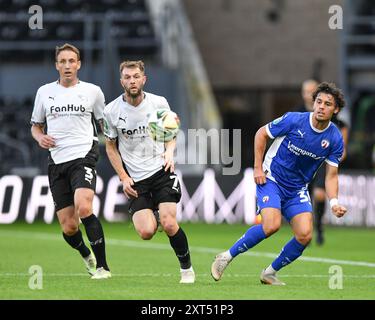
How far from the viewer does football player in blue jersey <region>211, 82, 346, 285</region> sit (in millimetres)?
10891

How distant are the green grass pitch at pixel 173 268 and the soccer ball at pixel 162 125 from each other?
1.04 meters

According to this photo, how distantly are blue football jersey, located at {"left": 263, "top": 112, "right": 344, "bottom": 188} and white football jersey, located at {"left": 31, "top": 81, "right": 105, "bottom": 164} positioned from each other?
1.76 meters

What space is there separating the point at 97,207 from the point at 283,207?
36.6ft

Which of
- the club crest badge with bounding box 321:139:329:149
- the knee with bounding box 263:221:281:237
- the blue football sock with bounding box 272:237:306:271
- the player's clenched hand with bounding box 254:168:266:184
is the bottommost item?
the blue football sock with bounding box 272:237:306:271

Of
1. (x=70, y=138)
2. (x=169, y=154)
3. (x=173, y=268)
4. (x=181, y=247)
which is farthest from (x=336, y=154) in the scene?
(x=173, y=268)

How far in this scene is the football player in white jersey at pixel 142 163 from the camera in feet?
36.4

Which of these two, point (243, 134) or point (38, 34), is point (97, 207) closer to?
point (38, 34)

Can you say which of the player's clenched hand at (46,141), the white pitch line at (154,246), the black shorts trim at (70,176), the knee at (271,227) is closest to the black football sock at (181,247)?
the knee at (271,227)

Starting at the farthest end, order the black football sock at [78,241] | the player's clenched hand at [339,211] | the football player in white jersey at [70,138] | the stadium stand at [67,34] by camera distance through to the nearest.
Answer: the stadium stand at [67,34], the black football sock at [78,241], the football player in white jersey at [70,138], the player's clenched hand at [339,211]

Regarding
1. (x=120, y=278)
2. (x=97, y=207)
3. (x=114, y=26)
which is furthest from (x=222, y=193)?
(x=120, y=278)

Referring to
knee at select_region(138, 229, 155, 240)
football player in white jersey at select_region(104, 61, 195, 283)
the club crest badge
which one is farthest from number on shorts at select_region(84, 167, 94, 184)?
the club crest badge

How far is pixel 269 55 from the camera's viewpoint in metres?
30.3

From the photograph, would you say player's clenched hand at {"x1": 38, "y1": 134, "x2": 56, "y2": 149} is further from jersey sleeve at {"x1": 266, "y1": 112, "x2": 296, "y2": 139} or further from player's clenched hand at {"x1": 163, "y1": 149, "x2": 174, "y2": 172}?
jersey sleeve at {"x1": 266, "y1": 112, "x2": 296, "y2": 139}

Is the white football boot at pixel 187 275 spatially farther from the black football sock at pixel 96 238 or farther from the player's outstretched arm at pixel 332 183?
the player's outstretched arm at pixel 332 183
